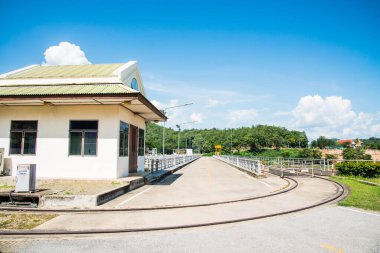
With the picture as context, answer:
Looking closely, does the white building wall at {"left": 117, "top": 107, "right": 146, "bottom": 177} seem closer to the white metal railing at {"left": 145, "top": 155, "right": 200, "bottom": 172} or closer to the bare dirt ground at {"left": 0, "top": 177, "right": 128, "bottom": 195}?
the white metal railing at {"left": 145, "top": 155, "right": 200, "bottom": 172}

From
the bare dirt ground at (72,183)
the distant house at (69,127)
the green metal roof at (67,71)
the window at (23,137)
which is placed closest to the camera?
the bare dirt ground at (72,183)

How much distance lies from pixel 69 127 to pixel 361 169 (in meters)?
20.3

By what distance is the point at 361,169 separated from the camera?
20.5 metres

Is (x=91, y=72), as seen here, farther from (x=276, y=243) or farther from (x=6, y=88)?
(x=276, y=243)

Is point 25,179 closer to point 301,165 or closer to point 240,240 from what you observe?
A: point 240,240

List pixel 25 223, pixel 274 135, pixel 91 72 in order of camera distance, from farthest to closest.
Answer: pixel 274 135 < pixel 91 72 < pixel 25 223

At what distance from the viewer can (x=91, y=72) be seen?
17359mm

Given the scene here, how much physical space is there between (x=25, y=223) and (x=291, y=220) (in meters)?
6.72

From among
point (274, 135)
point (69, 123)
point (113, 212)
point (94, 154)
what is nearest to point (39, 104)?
point (69, 123)

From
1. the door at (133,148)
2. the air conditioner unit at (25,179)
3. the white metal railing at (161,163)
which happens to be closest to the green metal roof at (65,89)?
the door at (133,148)

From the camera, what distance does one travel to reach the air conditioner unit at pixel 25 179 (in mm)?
9219

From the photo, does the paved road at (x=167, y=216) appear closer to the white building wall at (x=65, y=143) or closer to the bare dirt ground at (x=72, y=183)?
the bare dirt ground at (x=72, y=183)

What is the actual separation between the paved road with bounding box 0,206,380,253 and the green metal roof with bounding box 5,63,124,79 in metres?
12.1

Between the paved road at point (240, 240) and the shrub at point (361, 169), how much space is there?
15.6m
